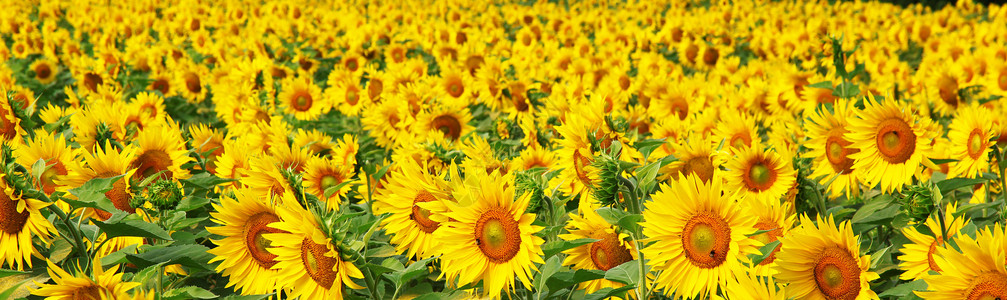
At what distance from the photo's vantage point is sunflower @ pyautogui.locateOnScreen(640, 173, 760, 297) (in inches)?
78.0

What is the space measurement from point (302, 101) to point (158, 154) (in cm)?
307

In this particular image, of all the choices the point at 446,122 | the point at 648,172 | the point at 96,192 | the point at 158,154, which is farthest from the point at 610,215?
the point at 446,122

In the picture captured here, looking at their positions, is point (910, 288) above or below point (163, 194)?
below

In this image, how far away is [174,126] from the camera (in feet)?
10.9

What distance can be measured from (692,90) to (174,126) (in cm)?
378

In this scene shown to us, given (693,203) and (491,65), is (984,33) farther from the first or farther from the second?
(693,203)

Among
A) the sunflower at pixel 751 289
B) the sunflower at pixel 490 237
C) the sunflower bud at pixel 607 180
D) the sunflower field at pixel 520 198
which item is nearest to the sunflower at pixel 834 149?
the sunflower field at pixel 520 198

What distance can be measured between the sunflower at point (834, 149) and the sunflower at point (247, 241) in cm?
211

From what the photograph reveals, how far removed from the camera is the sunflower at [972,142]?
9.52ft

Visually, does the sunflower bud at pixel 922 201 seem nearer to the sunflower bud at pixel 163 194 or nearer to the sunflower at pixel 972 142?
the sunflower at pixel 972 142

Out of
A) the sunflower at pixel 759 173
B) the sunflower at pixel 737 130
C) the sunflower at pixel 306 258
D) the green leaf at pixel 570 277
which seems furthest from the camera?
the sunflower at pixel 737 130

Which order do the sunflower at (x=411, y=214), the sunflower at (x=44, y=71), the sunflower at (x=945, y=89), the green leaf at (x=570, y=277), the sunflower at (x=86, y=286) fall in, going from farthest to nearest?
1. the sunflower at (x=44, y=71)
2. the sunflower at (x=945, y=89)
3. the sunflower at (x=411, y=214)
4. the green leaf at (x=570, y=277)
5. the sunflower at (x=86, y=286)

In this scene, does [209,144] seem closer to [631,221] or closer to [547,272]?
[547,272]

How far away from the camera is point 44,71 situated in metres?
8.30
